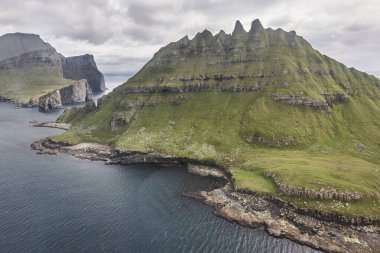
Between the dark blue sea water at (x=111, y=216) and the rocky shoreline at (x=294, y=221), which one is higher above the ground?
the rocky shoreline at (x=294, y=221)

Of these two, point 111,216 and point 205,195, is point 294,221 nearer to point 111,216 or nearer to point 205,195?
point 205,195

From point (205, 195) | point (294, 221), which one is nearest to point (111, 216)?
point (205, 195)

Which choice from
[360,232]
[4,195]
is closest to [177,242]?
[360,232]

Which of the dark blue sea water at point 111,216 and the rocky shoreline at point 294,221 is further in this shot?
the rocky shoreline at point 294,221

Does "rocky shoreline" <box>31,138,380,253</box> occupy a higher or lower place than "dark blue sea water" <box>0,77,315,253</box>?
higher

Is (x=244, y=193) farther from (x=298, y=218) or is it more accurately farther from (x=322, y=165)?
(x=322, y=165)

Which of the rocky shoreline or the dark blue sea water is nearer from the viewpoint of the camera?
the dark blue sea water

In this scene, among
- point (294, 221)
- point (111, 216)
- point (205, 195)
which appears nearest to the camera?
point (294, 221)

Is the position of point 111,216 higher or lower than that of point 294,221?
lower
